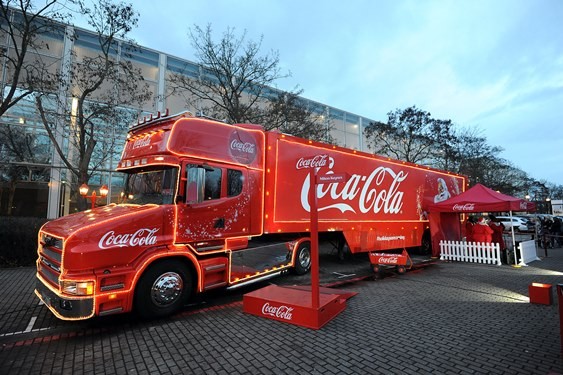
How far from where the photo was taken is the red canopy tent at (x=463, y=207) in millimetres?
10711

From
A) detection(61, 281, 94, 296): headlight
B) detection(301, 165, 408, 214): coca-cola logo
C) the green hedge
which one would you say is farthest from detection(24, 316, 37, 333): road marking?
the green hedge

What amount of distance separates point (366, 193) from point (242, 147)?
5016mm

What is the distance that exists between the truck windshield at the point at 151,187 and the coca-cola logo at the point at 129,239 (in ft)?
2.19

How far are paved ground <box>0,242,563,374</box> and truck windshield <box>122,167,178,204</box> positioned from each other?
2104 mm

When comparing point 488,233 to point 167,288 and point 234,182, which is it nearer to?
point 234,182

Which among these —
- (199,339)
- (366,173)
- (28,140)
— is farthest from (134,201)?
(28,140)

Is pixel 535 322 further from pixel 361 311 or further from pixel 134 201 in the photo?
pixel 134 201

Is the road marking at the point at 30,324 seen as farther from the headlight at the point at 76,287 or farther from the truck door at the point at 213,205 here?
the truck door at the point at 213,205

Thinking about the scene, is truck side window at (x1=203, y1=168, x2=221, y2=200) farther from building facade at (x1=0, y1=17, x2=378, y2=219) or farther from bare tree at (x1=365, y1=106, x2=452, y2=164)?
bare tree at (x1=365, y1=106, x2=452, y2=164)

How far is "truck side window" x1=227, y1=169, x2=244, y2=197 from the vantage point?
653cm

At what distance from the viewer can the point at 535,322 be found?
5.07 metres

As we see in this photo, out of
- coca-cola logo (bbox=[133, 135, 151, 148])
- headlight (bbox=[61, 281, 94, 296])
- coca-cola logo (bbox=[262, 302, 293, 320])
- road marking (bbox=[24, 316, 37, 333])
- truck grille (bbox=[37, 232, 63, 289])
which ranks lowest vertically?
road marking (bbox=[24, 316, 37, 333])

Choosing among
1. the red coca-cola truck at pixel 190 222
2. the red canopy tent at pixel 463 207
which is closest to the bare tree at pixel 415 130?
the red canopy tent at pixel 463 207

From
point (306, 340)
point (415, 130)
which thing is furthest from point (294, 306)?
point (415, 130)
